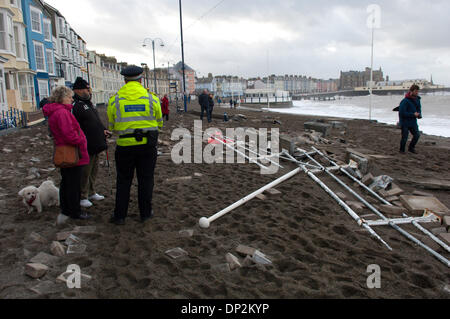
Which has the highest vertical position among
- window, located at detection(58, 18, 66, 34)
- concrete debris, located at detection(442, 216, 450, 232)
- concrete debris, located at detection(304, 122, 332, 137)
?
window, located at detection(58, 18, 66, 34)

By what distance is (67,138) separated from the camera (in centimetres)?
409

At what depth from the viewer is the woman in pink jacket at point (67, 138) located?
4.06 metres

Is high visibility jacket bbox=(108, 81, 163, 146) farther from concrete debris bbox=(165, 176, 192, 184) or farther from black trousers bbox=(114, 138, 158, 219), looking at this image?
concrete debris bbox=(165, 176, 192, 184)

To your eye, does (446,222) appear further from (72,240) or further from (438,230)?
(72,240)

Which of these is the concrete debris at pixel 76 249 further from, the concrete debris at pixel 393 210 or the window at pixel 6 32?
the window at pixel 6 32

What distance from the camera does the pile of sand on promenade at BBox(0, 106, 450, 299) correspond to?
3.00 meters

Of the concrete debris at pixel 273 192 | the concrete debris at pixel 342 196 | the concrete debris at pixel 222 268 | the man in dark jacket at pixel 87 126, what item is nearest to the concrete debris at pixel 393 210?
the concrete debris at pixel 342 196

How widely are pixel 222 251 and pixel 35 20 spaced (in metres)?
33.8

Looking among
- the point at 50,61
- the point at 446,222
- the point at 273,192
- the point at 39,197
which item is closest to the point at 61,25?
the point at 50,61

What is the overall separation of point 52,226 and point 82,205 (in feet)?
2.24

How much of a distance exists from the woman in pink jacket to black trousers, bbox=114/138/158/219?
530 millimetres

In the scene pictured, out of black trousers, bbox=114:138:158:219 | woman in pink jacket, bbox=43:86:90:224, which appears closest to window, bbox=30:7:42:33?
woman in pink jacket, bbox=43:86:90:224
